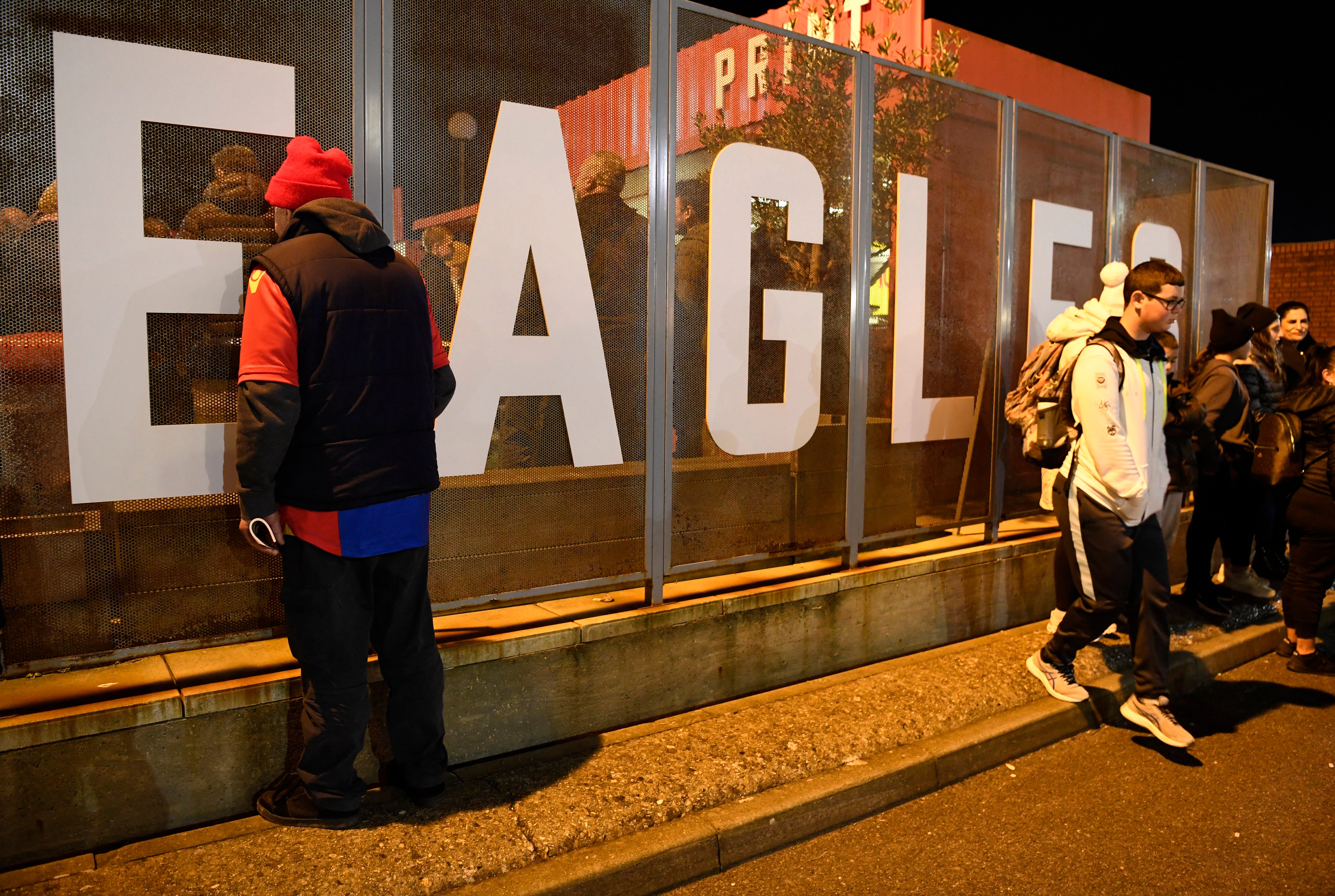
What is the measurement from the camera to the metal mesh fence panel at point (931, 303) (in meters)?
5.44

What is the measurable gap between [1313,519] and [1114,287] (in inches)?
68.4

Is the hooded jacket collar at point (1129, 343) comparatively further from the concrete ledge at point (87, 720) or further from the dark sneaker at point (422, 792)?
the concrete ledge at point (87, 720)

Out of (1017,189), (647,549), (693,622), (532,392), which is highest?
(1017,189)

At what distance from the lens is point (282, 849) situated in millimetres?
3051

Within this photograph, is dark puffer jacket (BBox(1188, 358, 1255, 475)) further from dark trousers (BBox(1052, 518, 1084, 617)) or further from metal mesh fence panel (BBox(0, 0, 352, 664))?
metal mesh fence panel (BBox(0, 0, 352, 664))

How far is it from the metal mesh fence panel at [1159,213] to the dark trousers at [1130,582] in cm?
316

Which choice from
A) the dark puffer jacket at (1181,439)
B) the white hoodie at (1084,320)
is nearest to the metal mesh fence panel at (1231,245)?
the white hoodie at (1084,320)

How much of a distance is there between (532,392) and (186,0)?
191 centimetres

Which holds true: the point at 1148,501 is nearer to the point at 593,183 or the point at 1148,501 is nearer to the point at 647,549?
the point at 647,549

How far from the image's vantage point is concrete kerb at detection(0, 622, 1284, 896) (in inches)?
120

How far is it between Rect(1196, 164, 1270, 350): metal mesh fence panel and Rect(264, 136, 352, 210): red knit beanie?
717 centimetres

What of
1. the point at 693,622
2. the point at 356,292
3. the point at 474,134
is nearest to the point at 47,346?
the point at 356,292

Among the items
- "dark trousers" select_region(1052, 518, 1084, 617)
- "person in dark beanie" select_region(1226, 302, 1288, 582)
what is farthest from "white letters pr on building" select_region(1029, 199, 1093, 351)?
"dark trousers" select_region(1052, 518, 1084, 617)

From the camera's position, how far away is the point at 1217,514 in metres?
6.38
